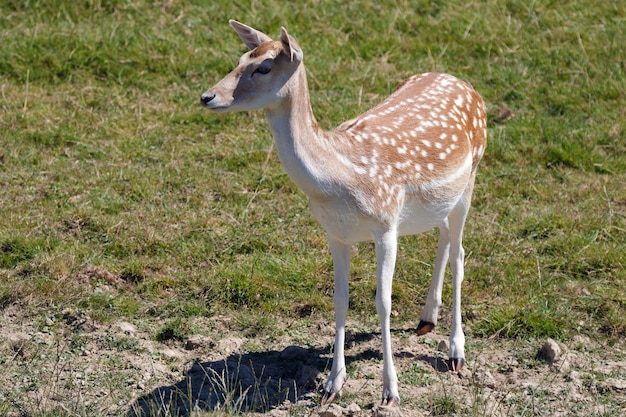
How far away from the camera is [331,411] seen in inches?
226

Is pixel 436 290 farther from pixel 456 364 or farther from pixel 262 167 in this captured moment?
pixel 262 167

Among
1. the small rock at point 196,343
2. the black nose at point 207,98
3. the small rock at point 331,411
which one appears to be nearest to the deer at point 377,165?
the black nose at point 207,98

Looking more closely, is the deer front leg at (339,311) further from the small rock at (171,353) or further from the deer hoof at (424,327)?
the small rock at (171,353)

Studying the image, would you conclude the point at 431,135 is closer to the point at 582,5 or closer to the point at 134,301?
the point at 134,301

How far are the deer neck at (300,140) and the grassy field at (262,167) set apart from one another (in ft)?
5.17

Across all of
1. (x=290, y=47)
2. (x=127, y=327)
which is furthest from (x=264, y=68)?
(x=127, y=327)

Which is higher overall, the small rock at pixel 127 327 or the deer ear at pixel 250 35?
the deer ear at pixel 250 35

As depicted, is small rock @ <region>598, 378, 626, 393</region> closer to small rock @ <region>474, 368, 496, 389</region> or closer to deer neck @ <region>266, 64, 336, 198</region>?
small rock @ <region>474, 368, 496, 389</region>

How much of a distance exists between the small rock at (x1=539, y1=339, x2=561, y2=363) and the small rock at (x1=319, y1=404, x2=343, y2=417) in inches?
61.0

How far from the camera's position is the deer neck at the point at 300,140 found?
570 centimetres

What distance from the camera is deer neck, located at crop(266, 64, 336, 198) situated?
18.7 feet

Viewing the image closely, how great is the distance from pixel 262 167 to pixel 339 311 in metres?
2.96

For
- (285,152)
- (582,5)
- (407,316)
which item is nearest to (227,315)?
(407,316)

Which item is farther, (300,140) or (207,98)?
(300,140)
